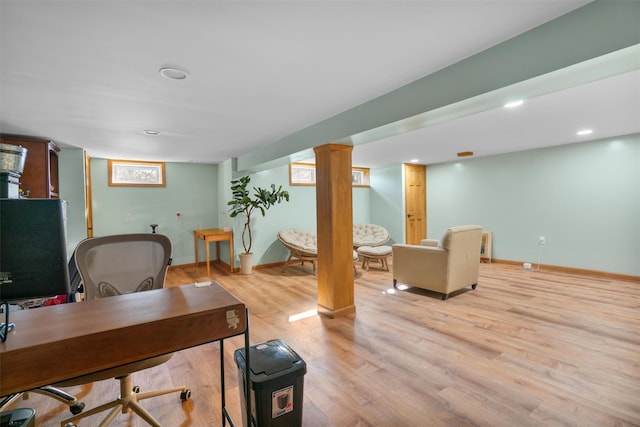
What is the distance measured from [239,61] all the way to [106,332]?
1585mm

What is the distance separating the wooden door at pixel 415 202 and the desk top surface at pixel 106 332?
5.93 metres

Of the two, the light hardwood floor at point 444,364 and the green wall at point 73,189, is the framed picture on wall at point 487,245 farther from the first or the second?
the green wall at point 73,189

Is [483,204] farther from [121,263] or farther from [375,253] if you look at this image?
[121,263]

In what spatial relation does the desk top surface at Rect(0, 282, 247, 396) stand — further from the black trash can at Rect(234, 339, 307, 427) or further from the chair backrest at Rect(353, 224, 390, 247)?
the chair backrest at Rect(353, 224, 390, 247)

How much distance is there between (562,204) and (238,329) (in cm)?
588

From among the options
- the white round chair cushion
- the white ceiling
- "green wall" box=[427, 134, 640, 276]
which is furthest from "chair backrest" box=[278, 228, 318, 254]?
"green wall" box=[427, 134, 640, 276]

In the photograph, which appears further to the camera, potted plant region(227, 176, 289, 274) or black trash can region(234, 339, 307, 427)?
potted plant region(227, 176, 289, 274)

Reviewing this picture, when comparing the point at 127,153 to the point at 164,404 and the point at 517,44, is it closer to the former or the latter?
the point at 164,404

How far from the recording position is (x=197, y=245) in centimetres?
597

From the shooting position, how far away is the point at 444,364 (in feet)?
7.34

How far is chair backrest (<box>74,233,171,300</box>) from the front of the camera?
1752mm

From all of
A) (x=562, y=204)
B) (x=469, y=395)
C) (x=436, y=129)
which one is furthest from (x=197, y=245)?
(x=562, y=204)

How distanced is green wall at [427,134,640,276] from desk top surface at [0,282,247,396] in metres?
5.83

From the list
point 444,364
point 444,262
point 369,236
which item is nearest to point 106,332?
point 444,364
